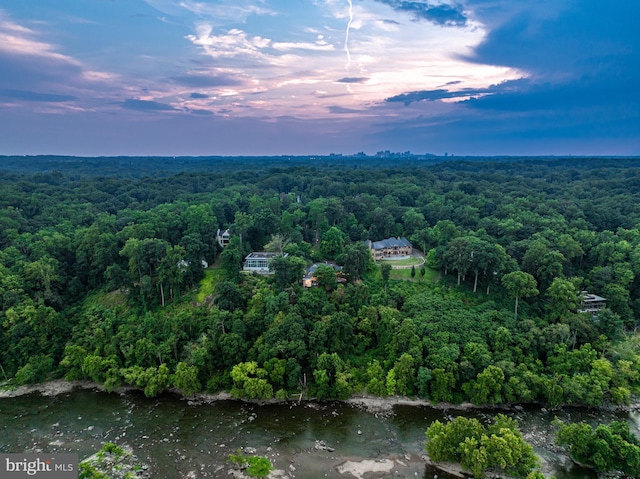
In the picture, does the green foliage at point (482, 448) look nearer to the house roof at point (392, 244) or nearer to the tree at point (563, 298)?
the tree at point (563, 298)

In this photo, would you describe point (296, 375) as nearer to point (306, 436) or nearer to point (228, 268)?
point (306, 436)

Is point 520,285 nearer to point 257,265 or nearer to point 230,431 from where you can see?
point 257,265

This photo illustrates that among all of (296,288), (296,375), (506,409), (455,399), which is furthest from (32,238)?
(506,409)

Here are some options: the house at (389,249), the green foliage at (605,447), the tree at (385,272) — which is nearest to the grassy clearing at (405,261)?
the house at (389,249)

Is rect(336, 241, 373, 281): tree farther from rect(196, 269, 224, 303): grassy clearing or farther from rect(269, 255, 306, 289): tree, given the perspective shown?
rect(196, 269, 224, 303): grassy clearing

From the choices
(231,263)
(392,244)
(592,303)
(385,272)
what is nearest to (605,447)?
(592,303)

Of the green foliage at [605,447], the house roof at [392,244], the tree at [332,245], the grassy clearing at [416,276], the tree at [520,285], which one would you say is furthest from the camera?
the house roof at [392,244]
